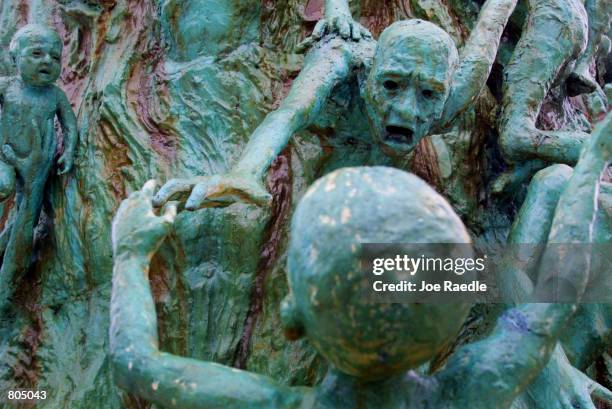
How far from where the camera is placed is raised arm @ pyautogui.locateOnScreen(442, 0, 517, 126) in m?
2.70

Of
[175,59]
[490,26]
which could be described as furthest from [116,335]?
[490,26]

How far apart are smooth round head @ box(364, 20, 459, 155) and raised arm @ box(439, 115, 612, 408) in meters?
0.49

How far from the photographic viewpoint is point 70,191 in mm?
2943

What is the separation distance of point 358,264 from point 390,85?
0.91m

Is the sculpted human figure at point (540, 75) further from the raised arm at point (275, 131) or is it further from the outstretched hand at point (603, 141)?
the outstretched hand at point (603, 141)

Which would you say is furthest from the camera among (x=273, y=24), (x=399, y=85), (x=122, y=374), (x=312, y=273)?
(x=273, y=24)

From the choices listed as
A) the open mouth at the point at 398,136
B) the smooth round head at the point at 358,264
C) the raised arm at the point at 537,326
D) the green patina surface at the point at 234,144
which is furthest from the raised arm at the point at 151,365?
the open mouth at the point at 398,136

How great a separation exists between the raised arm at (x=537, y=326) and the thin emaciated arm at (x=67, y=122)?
5.18 ft

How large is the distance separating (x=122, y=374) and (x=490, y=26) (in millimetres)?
1711

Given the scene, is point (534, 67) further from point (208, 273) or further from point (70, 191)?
point (70, 191)

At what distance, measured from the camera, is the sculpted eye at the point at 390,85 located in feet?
7.98

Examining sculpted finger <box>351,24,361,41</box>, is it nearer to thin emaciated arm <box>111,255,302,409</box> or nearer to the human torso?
the human torso

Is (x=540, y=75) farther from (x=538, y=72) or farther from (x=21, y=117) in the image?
(x=21, y=117)

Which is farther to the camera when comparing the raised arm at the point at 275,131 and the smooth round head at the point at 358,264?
the raised arm at the point at 275,131
